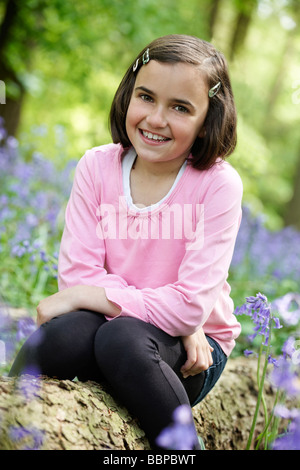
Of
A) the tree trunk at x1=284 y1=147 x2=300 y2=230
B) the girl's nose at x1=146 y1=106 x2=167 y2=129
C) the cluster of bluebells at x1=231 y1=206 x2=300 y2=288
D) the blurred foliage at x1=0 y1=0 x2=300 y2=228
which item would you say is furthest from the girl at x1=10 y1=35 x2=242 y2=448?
the tree trunk at x1=284 y1=147 x2=300 y2=230

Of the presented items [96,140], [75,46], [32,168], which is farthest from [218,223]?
[96,140]

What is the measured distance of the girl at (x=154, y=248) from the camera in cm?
148

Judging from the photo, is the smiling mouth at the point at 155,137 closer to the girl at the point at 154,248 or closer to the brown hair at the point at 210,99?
the girl at the point at 154,248

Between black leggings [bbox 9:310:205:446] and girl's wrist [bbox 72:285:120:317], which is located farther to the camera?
girl's wrist [bbox 72:285:120:317]

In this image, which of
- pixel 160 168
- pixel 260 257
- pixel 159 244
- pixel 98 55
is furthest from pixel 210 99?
pixel 98 55

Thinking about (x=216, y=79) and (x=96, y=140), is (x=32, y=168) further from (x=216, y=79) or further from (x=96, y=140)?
(x=96, y=140)

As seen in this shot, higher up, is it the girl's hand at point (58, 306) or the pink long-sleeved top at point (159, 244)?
the pink long-sleeved top at point (159, 244)

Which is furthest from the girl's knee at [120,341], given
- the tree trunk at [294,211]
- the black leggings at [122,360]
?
the tree trunk at [294,211]

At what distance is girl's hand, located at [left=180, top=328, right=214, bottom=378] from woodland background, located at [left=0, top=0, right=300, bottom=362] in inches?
22.5

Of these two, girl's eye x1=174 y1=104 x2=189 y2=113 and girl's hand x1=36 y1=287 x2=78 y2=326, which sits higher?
girl's eye x1=174 y1=104 x2=189 y2=113

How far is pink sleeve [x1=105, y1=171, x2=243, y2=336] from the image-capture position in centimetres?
157

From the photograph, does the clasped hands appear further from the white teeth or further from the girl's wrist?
the white teeth

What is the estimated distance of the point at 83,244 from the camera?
5.82ft

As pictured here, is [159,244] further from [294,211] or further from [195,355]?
[294,211]
